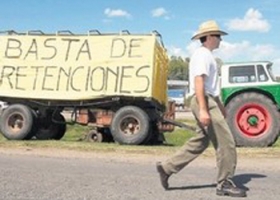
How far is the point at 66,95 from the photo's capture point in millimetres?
15391

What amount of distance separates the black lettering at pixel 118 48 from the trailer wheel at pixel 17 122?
281 cm

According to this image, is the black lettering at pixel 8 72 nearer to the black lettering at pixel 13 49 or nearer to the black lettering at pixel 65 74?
the black lettering at pixel 13 49

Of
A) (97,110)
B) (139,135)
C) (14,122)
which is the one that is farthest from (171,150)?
(14,122)

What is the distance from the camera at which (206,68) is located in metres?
7.17

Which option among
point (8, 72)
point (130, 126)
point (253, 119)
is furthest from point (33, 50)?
point (253, 119)

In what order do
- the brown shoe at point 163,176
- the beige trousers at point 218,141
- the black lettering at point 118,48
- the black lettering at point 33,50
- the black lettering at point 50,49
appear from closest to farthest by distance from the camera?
the beige trousers at point 218,141 → the brown shoe at point 163,176 → the black lettering at point 118,48 → the black lettering at point 50,49 → the black lettering at point 33,50

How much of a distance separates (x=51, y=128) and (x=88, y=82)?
2509 millimetres

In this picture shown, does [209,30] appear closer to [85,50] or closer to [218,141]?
[218,141]

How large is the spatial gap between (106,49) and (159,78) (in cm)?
152

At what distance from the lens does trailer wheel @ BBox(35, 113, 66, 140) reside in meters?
16.6

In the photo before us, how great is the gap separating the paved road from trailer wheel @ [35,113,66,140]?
4.53m

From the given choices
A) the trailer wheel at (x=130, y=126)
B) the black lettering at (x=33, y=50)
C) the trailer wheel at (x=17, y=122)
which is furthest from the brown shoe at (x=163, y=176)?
the black lettering at (x=33, y=50)

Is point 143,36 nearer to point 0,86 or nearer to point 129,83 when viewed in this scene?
point 129,83

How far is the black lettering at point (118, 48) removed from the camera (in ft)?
49.0
